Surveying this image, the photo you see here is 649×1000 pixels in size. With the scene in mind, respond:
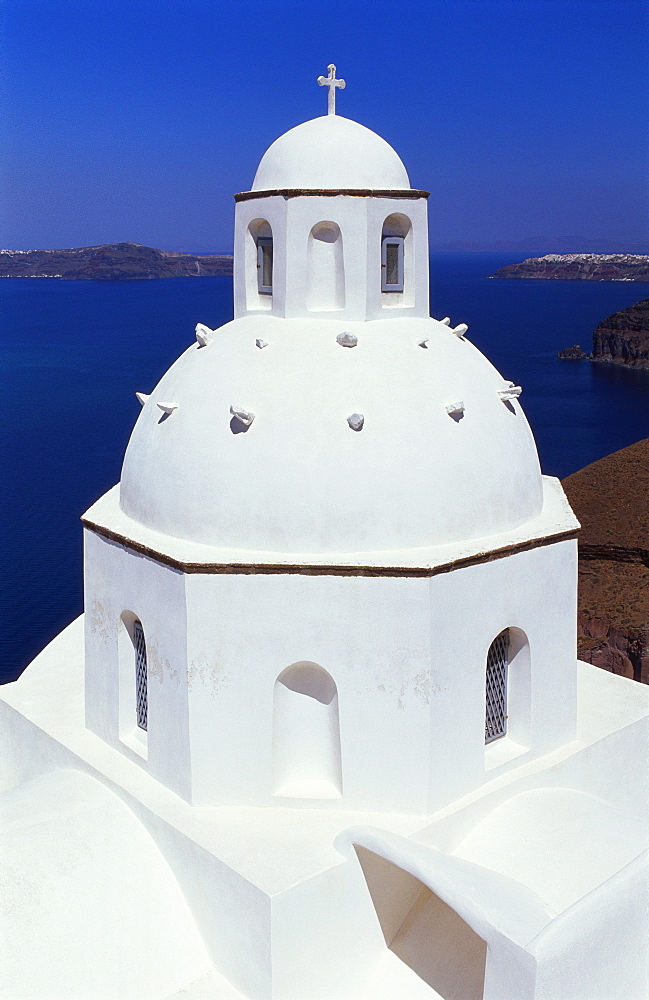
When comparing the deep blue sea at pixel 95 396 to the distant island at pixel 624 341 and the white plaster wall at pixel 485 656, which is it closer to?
the distant island at pixel 624 341

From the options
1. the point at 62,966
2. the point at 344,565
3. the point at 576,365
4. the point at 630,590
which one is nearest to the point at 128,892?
the point at 62,966

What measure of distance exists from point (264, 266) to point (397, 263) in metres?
1.50

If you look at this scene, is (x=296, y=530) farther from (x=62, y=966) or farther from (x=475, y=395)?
(x=62, y=966)

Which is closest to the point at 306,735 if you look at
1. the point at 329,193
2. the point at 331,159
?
the point at 329,193

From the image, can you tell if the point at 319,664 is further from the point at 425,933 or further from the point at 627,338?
the point at 627,338

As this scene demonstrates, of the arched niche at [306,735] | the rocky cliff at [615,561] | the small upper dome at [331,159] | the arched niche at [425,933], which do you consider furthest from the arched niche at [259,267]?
the rocky cliff at [615,561]

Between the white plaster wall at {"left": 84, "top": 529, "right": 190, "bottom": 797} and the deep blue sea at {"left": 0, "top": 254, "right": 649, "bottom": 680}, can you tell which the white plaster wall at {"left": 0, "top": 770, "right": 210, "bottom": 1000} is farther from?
the deep blue sea at {"left": 0, "top": 254, "right": 649, "bottom": 680}

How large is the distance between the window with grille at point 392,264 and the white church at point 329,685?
3 cm

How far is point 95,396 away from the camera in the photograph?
53.8m

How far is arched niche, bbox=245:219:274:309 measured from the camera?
37.0 feet

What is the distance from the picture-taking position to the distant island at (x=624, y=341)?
70062 mm

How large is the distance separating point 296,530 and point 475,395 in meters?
2.51

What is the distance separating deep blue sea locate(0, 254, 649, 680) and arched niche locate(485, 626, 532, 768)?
55.6ft

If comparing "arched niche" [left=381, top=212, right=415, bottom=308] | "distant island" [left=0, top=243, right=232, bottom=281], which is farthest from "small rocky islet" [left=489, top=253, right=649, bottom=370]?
"arched niche" [left=381, top=212, right=415, bottom=308]
